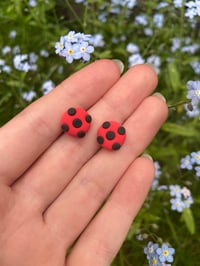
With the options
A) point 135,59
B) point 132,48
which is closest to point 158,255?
point 135,59

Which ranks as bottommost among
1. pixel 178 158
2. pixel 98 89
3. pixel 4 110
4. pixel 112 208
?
pixel 178 158

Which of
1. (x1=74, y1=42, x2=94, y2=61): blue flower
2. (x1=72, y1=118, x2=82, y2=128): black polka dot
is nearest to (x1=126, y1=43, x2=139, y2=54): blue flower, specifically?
(x1=74, y1=42, x2=94, y2=61): blue flower

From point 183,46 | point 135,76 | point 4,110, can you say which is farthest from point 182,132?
point 4,110

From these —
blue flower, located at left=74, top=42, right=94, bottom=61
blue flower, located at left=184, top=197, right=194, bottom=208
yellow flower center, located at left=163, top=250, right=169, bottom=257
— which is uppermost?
blue flower, located at left=74, top=42, right=94, bottom=61

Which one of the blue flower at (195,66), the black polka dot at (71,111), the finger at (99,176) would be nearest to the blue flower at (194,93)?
the finger at (99,176)

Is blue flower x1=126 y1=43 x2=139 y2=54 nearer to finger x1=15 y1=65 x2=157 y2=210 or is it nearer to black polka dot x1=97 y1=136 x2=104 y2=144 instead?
finger x1=15 y1=65 x2=157 y2=210

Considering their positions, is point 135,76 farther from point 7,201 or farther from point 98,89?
point 7,201
